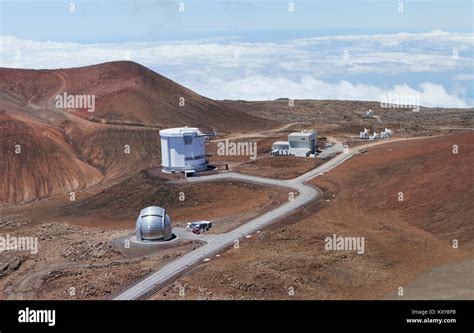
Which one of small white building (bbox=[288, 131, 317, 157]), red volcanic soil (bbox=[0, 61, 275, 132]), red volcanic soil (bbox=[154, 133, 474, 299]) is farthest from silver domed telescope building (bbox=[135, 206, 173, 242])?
red volcanic soil (bbox=[0, 61, 275, 132])

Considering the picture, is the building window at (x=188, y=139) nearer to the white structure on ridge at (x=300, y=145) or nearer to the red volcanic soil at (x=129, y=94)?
the white structure on ridge at (x=300, y=145)

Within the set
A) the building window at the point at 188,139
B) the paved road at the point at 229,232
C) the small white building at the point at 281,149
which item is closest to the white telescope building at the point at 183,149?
the building window at the point at 188,139

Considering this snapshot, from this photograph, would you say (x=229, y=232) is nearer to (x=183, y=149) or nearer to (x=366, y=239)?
(x=366, y=239)

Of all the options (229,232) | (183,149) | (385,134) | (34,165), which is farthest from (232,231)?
(385,134)

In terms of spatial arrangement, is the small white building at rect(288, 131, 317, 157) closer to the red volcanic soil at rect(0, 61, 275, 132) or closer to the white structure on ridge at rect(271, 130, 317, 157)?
the white structure on ridge at rect(271, 130, 317, 157)

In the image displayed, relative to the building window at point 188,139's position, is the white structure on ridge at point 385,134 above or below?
below
